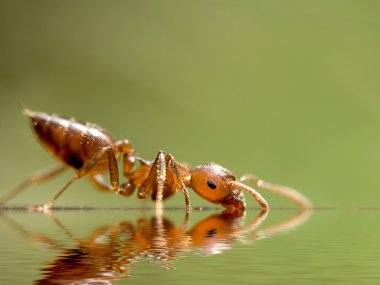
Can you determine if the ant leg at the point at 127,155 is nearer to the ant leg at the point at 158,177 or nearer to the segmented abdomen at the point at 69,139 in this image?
the segmented abdomen at the point at 69,139

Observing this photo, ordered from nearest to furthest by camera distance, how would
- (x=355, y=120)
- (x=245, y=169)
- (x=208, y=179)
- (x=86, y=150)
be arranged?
(x=208, y=179) < (x=86, y=150) < (x=245, y=169) < (x=355, y=120)

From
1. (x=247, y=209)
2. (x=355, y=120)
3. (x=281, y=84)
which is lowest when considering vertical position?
(x=247, y=209)

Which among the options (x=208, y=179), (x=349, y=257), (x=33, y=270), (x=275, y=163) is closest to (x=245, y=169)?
(x=275, y=163)

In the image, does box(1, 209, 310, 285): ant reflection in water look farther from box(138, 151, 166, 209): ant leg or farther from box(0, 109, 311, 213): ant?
box(0, 109, 311, 213): ant

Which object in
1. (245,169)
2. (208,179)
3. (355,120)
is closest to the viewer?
(208,179)

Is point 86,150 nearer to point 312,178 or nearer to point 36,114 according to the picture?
point 36,114

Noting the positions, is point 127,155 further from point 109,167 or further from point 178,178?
point 178,178

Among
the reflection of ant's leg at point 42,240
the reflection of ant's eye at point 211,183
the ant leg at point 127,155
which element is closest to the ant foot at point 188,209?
the reflection of ant's eye at point 211,183
